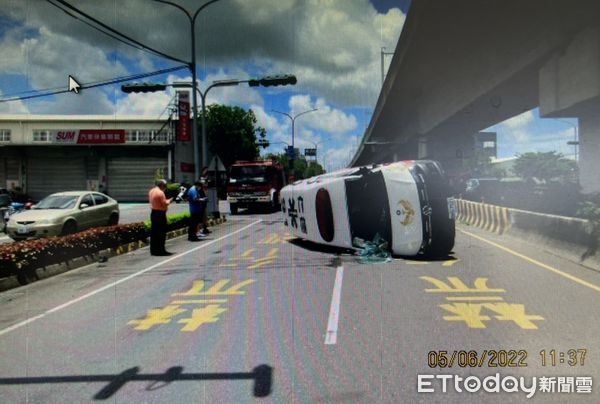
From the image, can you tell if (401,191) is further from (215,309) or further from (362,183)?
(215,309)

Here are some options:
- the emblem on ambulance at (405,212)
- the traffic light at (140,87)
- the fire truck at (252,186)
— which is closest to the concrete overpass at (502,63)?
the emblem on ambulance at (405,212)

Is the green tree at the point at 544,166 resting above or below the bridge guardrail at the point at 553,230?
above

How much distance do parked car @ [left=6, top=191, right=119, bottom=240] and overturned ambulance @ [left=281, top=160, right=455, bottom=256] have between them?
7.24m

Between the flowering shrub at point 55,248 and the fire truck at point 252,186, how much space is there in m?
13.6

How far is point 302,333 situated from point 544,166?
106m

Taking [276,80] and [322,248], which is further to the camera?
[276,80]

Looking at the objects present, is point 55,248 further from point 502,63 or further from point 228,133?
point 228,133

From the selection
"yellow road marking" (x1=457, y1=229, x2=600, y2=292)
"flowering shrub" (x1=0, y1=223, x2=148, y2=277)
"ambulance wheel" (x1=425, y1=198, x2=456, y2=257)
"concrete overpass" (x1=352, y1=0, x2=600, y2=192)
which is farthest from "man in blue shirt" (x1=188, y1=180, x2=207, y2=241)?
"concrete overpass" (x1=352, y1=0, x2=600, y2=192)

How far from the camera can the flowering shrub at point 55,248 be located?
8.70 metres

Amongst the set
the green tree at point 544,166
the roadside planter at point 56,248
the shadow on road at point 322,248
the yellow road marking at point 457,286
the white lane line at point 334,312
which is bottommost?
the white lane line at point 334,312

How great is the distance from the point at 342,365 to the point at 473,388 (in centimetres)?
111

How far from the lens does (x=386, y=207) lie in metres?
8.82

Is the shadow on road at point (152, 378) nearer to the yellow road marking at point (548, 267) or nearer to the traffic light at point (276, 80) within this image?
the yellow road marking at point (548, 267)

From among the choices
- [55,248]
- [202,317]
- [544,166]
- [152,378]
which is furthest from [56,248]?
[544,166]
